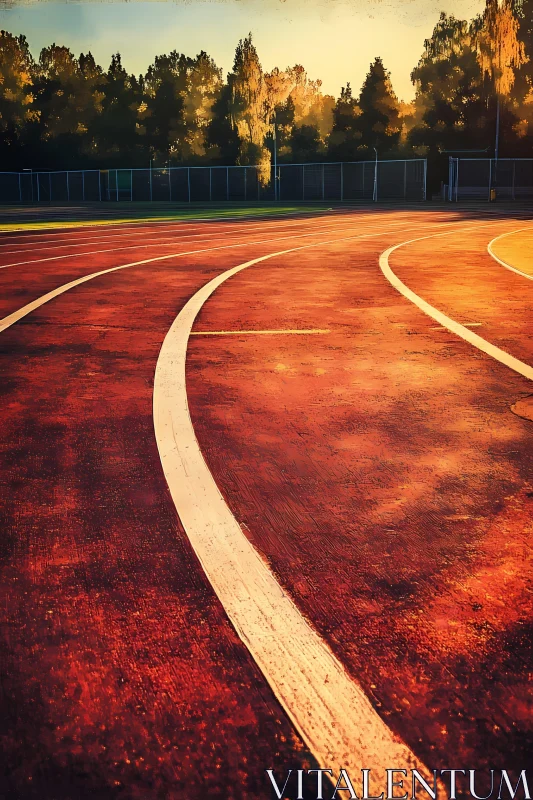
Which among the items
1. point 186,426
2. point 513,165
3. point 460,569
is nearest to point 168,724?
point 460,569

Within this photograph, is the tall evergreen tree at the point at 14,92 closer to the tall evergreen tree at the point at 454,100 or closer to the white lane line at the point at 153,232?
the tall evergreen tree at the point at 454,100

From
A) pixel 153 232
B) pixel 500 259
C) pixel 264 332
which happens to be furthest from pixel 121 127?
pixel 264 332

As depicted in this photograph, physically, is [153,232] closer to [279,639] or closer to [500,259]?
[500,259]

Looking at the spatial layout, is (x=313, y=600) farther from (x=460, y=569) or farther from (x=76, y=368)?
(x=76, y=368)

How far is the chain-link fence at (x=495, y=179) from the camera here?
58.8 meters

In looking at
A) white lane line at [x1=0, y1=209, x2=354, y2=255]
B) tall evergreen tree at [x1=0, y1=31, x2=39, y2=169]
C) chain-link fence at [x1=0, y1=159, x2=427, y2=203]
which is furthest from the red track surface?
tall evergreen tree at [x1=0, y1=31, x2=39, y2=169]

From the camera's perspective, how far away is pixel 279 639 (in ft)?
10.4

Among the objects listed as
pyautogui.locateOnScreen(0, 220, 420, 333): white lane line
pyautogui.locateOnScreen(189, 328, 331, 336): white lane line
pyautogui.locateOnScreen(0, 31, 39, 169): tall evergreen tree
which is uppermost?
pyautogui.locateOnScreen(0, 31, 39, 169): tall evergreen tree

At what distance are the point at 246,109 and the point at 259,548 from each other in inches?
3150

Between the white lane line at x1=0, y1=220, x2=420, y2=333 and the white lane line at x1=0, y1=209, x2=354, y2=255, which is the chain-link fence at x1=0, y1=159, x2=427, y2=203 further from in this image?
the white lane line at x1=0, y1=220, x2=420, y2=333

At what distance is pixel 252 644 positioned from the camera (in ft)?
10.3

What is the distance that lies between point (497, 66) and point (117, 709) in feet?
275

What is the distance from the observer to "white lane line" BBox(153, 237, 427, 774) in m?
2.57

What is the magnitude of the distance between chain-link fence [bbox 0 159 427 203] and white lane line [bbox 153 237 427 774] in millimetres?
59974
